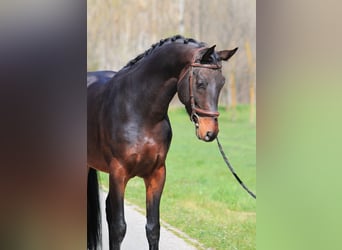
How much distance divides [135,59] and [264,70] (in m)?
0.82

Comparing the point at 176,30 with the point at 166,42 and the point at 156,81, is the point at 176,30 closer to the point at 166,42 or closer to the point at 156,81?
the point at 166,42

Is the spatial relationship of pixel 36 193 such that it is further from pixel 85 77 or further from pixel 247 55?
pixel 247 55

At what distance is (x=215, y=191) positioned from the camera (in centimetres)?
346

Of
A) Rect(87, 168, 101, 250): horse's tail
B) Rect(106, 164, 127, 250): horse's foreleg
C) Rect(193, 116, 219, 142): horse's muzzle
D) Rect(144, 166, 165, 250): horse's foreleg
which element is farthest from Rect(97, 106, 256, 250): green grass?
Rect(87, 168, 101, 250): horse's tail

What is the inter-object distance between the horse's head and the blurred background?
218 mm

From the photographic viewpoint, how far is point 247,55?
137 inches

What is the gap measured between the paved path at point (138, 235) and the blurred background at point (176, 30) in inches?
33.1

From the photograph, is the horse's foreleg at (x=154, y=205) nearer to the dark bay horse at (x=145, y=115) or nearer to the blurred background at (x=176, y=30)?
the dark bay horse at (x=145, y=115)

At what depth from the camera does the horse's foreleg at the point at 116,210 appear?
3275mm

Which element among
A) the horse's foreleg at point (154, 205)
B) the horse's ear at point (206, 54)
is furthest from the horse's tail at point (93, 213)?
the horse's ear at point (206, 54)

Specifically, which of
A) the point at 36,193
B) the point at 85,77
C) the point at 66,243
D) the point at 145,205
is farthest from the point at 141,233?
the point at 85,77

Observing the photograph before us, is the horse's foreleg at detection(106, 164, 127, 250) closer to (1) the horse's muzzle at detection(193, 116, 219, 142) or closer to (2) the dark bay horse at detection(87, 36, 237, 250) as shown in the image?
(2) the dark bay horse at detection(87, 36, 237, 250)

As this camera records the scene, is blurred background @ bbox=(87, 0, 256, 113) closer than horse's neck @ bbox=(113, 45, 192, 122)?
No

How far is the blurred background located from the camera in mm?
3369
